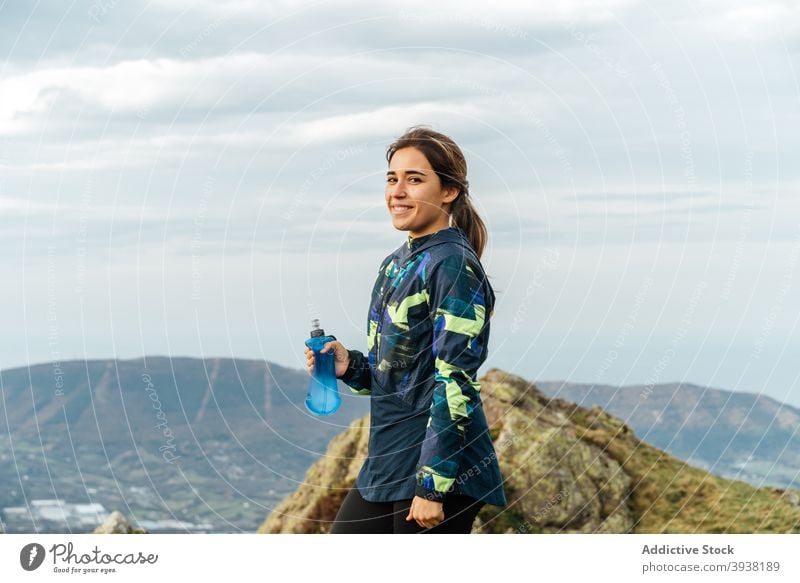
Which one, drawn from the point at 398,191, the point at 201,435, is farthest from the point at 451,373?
the point at 201,435

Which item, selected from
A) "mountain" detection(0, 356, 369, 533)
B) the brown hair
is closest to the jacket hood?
the brown hair

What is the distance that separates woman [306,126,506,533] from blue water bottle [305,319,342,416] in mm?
398

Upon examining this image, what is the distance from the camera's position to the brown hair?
18.7 ft

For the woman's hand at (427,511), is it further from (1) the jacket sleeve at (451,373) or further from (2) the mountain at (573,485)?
(2) the mountain at (573,485)

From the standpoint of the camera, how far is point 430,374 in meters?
5.43

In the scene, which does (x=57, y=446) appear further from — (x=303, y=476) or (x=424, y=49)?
(x=424, y=49)

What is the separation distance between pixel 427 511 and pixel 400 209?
1.69m

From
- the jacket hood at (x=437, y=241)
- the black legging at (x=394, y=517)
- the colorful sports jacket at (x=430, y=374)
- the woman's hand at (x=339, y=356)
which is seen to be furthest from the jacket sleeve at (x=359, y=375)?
Result: the jacket hood at (x=437, y=241)

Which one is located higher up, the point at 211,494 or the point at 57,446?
the point at 57,446

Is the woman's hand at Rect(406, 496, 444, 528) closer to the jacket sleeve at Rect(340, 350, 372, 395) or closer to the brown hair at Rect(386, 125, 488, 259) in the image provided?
the jacket sleeve at Rect(340, 350, 372, 395)
